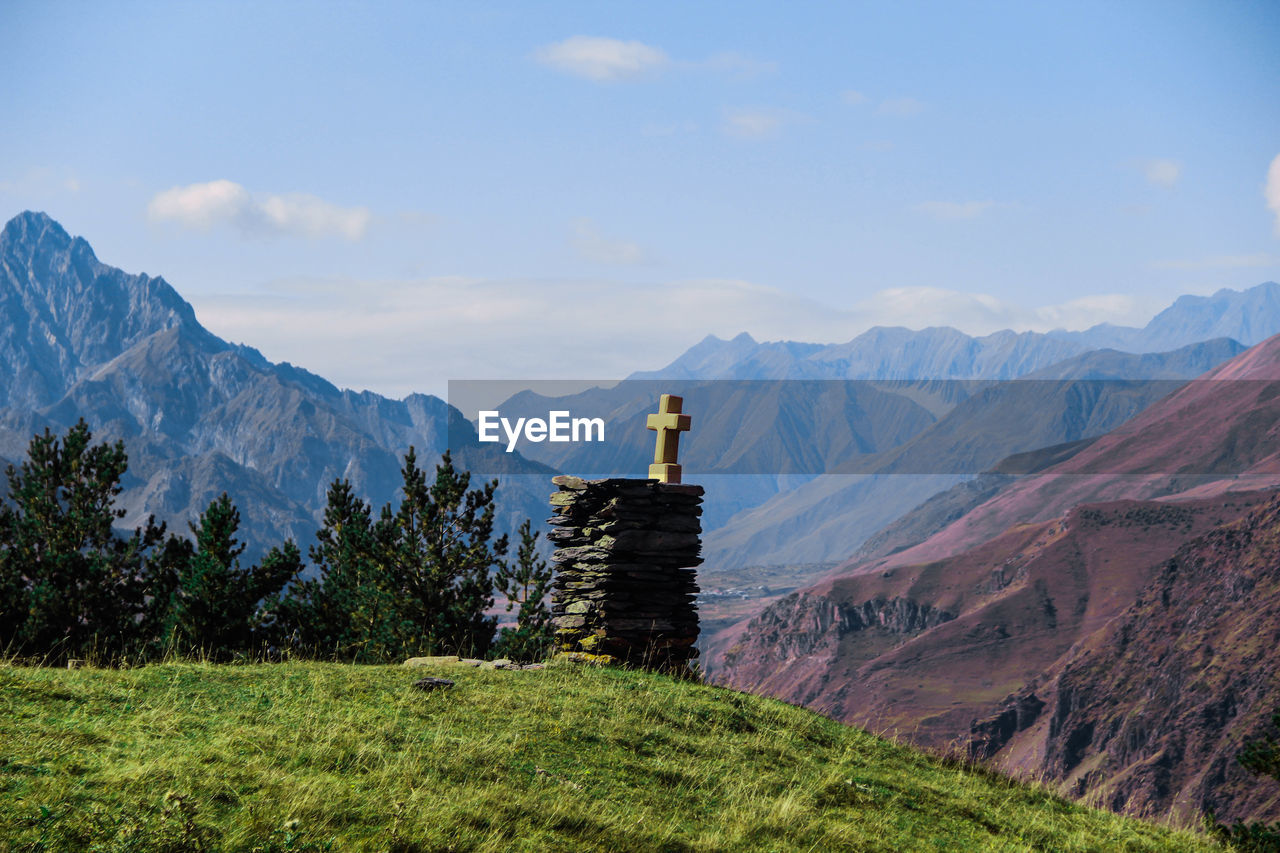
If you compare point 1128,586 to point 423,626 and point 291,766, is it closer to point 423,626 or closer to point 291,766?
point 423,626

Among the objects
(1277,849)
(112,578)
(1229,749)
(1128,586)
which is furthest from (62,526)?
(1128,586)

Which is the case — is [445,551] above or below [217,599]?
above

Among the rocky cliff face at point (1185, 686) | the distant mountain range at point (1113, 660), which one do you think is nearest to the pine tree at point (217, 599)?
the distant mountain range at point (1113, 660)

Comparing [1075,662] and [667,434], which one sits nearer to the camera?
[667,434]

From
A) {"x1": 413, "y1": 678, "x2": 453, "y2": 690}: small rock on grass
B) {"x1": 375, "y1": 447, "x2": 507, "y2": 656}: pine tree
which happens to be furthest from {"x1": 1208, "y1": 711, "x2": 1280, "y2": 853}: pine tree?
{"x1": 375, "y1": 447, "x2": 507, "y2": 656}: pine tree

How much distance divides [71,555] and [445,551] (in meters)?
9.46

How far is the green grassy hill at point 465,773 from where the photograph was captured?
326 inches

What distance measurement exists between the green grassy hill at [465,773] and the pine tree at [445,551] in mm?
12559

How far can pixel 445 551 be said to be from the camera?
1153 inches

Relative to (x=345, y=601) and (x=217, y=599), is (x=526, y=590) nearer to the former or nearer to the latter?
(x=345, y=601)

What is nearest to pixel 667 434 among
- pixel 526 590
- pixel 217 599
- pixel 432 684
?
pixel 432 684

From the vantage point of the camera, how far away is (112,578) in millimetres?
26891

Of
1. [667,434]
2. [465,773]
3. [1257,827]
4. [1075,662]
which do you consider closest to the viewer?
[465,773]

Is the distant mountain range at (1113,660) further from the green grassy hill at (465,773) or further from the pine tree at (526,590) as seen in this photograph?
the green grassy hill at (465,773)
